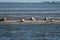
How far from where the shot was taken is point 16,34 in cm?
782

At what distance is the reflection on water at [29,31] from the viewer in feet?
24.1

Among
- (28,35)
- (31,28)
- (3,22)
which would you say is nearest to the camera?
(28,35)

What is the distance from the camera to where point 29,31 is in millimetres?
8312

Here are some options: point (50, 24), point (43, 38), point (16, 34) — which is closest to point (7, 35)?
point (16, 34)

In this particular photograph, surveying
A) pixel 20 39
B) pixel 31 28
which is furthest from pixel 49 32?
pixel 20 39

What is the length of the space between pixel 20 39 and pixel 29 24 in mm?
2466

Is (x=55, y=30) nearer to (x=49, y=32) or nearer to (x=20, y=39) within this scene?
(x=49, y=32)

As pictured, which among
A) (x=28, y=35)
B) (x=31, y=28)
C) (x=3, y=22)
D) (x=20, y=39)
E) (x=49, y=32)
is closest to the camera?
(x=20, y=39)

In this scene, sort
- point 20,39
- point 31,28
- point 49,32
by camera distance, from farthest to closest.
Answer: point 31,28
point 49,32
point 20,39

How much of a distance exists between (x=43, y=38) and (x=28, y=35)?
0.63m

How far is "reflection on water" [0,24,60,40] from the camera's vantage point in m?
7.33

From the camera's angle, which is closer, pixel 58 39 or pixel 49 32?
pixel 58 39

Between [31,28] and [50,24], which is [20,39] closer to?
[31,28]

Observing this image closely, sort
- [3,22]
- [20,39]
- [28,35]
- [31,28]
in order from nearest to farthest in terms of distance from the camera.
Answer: [20,39] → [28,35] → [31,28] → [3,22]
